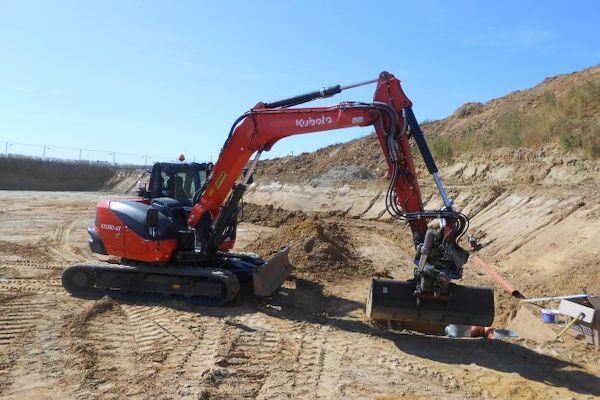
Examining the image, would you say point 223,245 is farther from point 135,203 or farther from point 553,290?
point 553,290

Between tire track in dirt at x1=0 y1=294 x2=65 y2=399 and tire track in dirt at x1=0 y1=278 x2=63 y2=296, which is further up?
tire track in dirt at x1=0 y1=294 x2=65 y2=399

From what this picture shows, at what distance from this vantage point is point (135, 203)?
9180 mm

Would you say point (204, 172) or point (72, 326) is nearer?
point (72, 326)

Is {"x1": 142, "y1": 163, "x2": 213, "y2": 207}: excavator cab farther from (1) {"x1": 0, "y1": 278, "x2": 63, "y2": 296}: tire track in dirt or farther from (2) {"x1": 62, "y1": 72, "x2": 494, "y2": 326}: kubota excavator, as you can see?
(1) {"x1": 0, "y1": 278, "x2": 63, "y2": 296}: tire track in dirt

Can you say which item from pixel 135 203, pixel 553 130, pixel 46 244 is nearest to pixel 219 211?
pixel 135 203

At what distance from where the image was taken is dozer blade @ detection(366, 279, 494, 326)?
674 cm

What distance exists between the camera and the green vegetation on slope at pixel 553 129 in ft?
50.6

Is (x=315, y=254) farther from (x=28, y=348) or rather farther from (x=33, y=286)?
(x=28, y=348)

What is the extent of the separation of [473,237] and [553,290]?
431 cm

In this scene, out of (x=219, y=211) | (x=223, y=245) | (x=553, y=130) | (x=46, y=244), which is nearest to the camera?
(x=219, y=211)

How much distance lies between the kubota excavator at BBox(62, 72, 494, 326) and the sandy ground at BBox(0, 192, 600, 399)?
0.43 metres

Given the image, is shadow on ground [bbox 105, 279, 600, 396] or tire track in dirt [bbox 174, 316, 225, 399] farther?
shadow on ground [bbox 105, 279, 600, 396]

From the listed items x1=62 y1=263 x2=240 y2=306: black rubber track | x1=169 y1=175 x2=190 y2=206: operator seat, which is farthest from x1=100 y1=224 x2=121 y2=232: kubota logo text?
x1=169 y1=175 x2=190 y2=206: operator seat

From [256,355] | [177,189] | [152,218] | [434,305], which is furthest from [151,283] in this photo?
A: [434,305]
